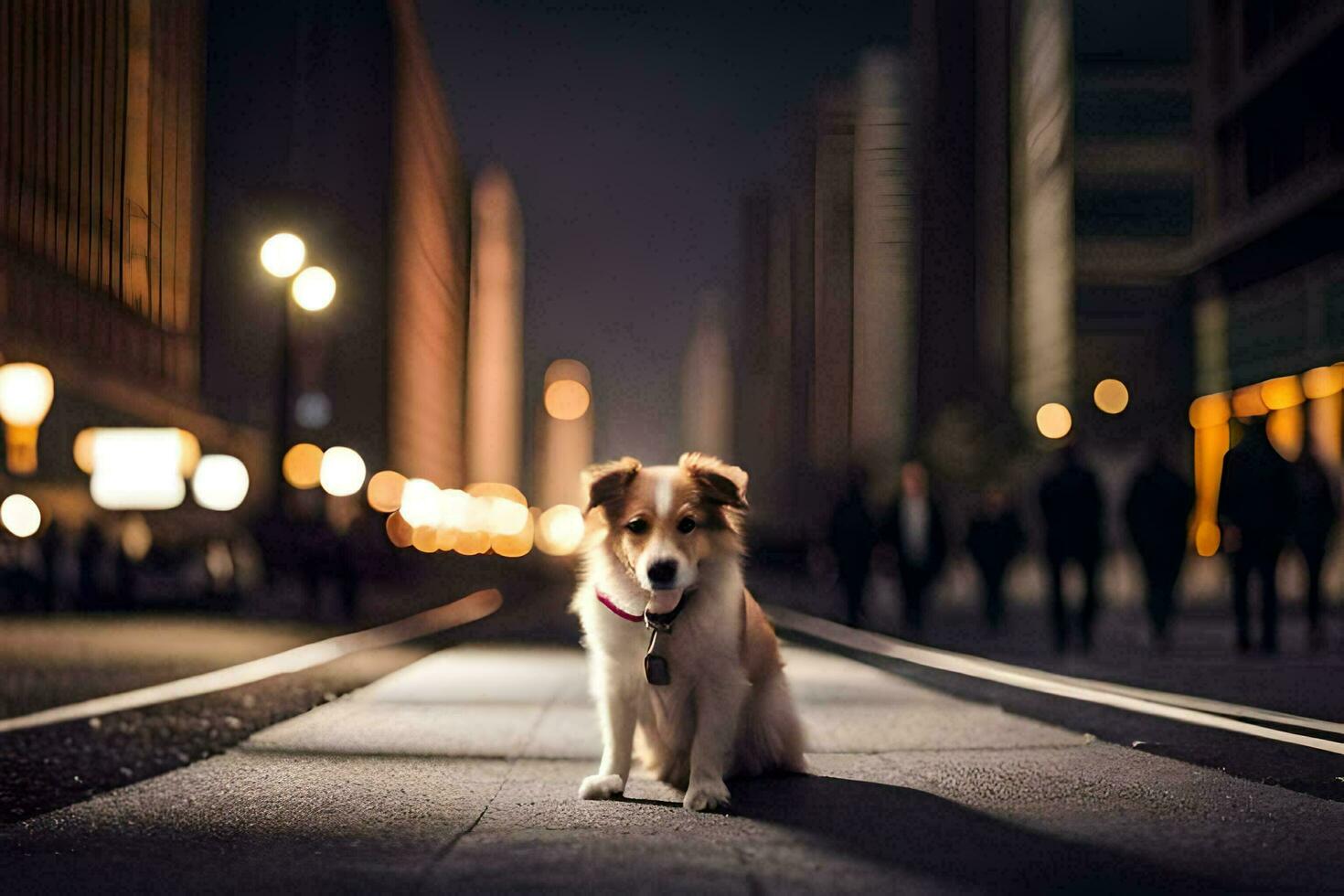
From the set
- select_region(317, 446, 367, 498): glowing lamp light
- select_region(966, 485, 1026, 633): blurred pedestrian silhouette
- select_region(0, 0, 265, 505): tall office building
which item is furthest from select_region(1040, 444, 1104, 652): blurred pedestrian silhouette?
select_region(317, 446, 367, 498): glowing lamp light

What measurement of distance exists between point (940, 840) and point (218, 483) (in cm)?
5648

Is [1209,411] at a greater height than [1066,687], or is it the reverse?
[1209,411]

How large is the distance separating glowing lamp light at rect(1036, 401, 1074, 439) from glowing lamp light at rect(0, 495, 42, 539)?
33264 mm

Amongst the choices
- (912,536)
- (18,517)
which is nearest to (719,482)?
(912,536)

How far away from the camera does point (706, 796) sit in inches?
227

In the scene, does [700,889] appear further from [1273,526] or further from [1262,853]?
[1273,526]

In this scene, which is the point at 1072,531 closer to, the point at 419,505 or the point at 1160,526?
the point at 1160,526

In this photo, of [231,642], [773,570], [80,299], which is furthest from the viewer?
[773,570]

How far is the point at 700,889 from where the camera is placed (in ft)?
14.6

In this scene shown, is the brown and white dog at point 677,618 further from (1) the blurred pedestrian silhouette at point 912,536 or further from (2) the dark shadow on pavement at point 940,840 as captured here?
(1) the blurred pedestrian silhouette at point 912,536

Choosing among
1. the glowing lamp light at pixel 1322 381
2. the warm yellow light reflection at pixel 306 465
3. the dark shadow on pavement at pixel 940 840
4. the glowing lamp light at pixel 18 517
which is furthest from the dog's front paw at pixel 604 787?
the warm yellow light reflection at pixel 306 465

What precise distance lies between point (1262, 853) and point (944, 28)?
2979 inches

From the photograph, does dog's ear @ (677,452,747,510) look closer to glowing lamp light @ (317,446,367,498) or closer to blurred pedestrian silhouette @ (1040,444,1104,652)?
blurred pedestrian silhouette @ (1040,444,1104,652)

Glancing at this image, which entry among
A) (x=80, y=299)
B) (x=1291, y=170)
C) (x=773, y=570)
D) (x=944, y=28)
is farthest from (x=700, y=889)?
(x=944, y=28)
